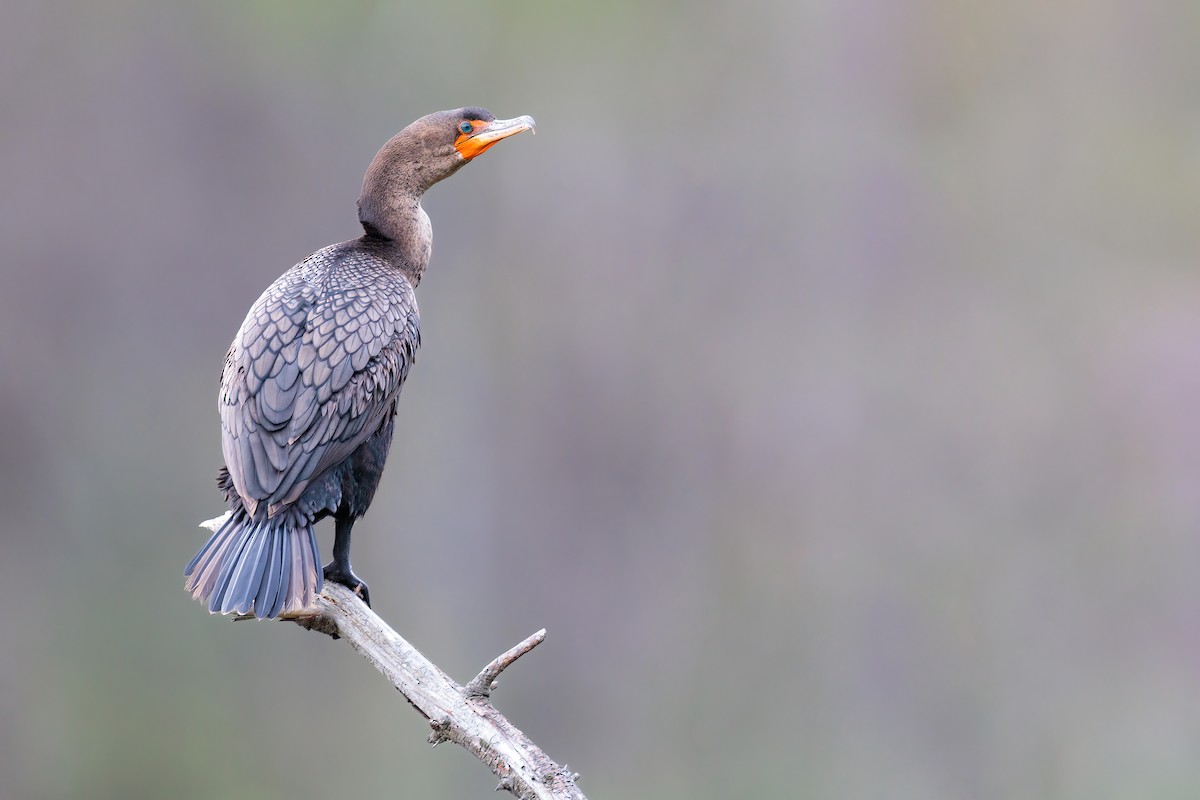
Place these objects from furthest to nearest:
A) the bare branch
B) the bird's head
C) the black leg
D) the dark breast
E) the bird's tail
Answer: the bird's head < the black leg < the dark breast < the bird's tail < the bare branch

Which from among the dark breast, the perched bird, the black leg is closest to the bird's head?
the perched bird

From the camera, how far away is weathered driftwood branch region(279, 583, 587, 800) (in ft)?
7.29

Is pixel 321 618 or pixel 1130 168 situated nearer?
pixel 321 618

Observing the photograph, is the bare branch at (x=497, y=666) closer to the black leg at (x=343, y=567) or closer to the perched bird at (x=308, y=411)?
the perched bird at (x=308, y=411)

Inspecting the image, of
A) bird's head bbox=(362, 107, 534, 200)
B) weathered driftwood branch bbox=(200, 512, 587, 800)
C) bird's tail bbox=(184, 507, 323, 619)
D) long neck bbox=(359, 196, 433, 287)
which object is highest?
bird's head bbox=(362, 107, 534, 200)

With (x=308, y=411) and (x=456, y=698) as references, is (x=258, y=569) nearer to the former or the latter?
(x=308, y=411)

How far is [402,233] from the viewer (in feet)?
10.3

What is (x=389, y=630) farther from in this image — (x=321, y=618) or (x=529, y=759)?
(x=529, y=759)

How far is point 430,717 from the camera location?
2.40m

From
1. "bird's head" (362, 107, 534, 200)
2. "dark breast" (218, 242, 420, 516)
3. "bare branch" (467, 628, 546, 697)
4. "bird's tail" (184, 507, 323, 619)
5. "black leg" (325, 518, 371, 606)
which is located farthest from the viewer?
"bird's head" (362, 107, 534, 200)

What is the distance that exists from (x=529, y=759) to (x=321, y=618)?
63 centimetres

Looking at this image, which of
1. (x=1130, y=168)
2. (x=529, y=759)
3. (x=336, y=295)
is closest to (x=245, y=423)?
(x=336, y=295)

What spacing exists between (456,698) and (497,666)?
8.1 inches

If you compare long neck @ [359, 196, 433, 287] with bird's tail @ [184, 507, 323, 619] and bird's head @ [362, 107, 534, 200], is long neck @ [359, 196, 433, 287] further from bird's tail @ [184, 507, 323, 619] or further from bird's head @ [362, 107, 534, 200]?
bird's tail @ [184, 507, 323, 619]
